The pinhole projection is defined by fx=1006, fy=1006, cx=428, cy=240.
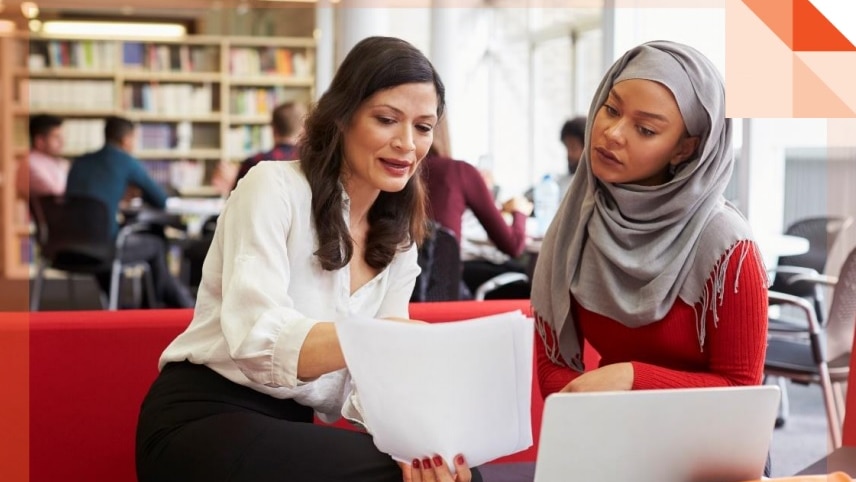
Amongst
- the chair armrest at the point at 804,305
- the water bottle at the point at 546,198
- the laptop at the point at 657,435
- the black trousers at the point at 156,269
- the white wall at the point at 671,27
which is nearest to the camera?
the laptop at the point at 657,435

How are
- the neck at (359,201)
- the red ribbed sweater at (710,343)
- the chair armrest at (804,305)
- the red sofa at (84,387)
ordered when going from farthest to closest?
1. the chair armrest at (804,305)
2. the red sofa at (84,387)
3. the neck at (359,201)
4. the red ribbed sweater at (710,343)

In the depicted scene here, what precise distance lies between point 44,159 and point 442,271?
15.7ft

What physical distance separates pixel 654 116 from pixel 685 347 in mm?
413

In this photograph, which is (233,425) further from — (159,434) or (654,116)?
(654,116)

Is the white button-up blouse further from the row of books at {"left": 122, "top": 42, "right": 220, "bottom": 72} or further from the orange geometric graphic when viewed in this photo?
the row of books at {"left": 122, "top": 42, "right": 220, "bottom": 72}

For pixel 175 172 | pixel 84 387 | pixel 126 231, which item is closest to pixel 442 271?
pixel 84 387

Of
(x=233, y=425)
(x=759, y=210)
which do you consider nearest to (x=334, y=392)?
(x=233, y=425)

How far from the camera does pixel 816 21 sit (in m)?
4.64

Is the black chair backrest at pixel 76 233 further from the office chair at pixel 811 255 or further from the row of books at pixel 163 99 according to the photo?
the office chair at pixel 811 255

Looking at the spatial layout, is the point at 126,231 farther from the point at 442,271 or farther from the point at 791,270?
the point at 791,270

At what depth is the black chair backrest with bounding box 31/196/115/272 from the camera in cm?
591

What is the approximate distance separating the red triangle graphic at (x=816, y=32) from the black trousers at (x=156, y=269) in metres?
3.99

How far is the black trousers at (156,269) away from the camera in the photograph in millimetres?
6293

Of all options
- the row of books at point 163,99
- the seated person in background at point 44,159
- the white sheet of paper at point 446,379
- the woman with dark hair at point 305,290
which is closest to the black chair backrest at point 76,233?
the seated person in background at point 44,159
